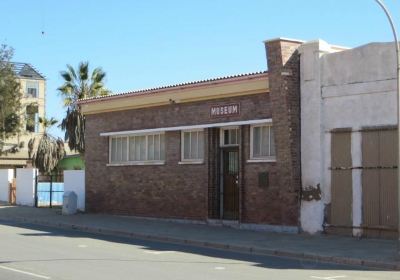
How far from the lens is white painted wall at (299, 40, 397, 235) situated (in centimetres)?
1711

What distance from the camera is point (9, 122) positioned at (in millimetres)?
39375

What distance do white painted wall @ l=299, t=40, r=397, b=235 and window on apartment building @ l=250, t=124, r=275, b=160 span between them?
1321 millimetres

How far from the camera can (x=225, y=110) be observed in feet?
68.9

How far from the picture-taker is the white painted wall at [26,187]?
3225 centimetres

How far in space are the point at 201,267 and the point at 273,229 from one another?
23.7 feet

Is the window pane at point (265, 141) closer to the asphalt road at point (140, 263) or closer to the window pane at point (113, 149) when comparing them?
the asphalt road at point (140, 263)

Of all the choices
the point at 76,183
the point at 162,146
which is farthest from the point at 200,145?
the point at 76,183

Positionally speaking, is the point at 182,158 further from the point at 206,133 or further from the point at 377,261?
the point at 377,261

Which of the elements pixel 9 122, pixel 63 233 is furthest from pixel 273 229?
pixel 9 122

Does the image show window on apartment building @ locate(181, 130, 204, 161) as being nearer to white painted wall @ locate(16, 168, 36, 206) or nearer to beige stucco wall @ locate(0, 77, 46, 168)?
white painted wall @ locate(16, 168, 36, 206)

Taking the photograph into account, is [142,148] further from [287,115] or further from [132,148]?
[287,115]

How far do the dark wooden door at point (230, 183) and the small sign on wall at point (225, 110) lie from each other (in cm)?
123

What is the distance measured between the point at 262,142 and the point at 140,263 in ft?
27.6

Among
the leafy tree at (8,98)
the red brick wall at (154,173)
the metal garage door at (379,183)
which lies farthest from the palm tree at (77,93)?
the metal garage door at (379,183)
